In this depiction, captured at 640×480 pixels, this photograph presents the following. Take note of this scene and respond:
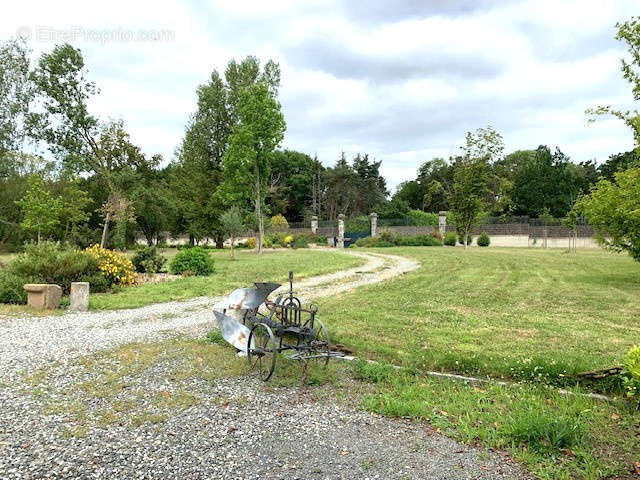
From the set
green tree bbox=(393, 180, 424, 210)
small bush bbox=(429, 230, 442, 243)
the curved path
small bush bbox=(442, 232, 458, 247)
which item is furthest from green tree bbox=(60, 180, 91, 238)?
green tree bbox=(393, 180, 424, 210)

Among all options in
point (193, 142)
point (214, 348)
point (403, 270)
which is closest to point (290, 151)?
point (193, 142)

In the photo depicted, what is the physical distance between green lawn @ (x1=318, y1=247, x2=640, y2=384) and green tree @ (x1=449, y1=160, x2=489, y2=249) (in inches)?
626

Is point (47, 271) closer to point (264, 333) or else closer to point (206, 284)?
point (206, 284)

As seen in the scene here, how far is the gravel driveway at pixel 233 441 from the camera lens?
115 inches

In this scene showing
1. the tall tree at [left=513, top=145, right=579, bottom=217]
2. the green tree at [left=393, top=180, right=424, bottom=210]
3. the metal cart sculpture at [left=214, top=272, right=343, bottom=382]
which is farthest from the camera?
the green tree at [left=393, top=180, right=424, bottom=210]

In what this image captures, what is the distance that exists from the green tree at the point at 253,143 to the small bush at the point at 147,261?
462 inches

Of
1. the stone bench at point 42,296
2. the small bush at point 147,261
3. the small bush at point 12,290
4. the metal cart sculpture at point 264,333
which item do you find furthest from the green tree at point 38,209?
the metal cart sculpture at point 264,333

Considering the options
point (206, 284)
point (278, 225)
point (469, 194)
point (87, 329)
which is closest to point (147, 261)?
point (206, 284)

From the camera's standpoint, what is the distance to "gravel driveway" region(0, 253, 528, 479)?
292 centimetres

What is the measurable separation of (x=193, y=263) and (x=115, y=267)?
347cm

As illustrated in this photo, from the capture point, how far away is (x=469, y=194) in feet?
95.0

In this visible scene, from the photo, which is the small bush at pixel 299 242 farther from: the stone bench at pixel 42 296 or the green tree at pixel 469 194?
the stone bench at pixel 42 296

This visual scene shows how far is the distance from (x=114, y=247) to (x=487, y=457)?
25574 mm

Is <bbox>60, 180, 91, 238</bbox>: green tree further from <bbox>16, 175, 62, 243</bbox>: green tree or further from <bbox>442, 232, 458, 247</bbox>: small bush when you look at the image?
<bbox>442, 232, 458, 247</bbox>: small bush
